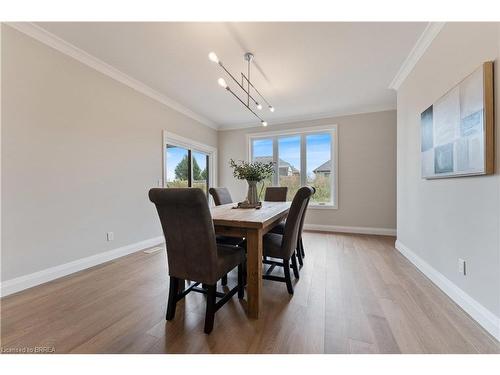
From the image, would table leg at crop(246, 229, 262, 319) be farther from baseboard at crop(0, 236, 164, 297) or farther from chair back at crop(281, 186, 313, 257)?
baseboard at crop(0, 236, 164, 297)

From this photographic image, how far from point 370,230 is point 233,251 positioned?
3586 millimetres

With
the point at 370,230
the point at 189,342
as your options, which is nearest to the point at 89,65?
the point at 189,342

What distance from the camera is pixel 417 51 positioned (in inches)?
92.7

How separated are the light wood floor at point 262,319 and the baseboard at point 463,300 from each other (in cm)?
5

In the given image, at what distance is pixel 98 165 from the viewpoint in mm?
2652

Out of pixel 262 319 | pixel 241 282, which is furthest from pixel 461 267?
pixel 241 282

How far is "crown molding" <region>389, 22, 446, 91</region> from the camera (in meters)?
2.00

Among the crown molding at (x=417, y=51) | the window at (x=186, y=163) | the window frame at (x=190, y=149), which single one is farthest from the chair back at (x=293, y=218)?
the window frame at (x=190, y=149)

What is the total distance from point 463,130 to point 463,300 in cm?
134

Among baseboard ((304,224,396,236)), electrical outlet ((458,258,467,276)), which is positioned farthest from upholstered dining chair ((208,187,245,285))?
baseboard ((304,224,396,236))

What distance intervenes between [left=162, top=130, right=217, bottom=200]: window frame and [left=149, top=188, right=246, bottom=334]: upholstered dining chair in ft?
7.97

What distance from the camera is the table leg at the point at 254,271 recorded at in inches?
62.6

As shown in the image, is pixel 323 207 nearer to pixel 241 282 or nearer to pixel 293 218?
pixel 293 218

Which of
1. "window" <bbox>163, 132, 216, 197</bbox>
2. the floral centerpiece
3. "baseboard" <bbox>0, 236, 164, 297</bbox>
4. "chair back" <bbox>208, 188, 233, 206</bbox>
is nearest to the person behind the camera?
"baseboard" <bbox>0, 236, 164, 297</bbox>
